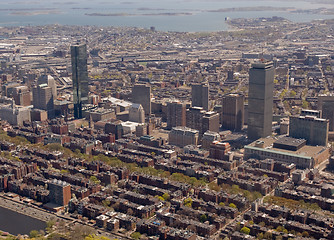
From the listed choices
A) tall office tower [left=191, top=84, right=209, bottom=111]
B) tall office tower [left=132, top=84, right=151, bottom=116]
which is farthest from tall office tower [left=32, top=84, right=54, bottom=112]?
tall office tower [left=191, top=84, right=209, bottom=111]

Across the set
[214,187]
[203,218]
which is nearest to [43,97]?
[214,187]

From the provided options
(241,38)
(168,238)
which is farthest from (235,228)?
(241,38)

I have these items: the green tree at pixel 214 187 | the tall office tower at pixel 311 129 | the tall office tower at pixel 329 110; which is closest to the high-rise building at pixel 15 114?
the green tree at pixel 214 187

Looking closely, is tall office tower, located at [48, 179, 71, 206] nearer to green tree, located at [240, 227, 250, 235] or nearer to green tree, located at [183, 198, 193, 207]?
green tree, located at [183, 198, 193, 207]

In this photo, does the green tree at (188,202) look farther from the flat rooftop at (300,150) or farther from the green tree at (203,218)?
the flat rooftop at (300,150)

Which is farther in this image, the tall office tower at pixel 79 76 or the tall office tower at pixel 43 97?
the tall office tower at pixel 43 97

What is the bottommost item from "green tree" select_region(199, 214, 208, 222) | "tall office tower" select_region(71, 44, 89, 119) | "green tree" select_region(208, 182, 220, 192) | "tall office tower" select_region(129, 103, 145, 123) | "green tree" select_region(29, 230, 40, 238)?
"green tree" select_region(29, 230, 40, 238)

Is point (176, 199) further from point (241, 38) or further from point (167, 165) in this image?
point (241, 38)
